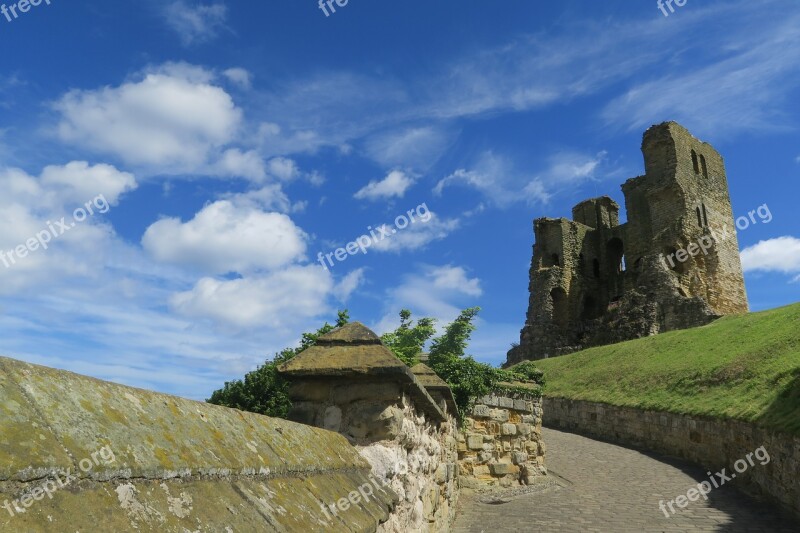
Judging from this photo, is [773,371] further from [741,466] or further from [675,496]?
[675,496]

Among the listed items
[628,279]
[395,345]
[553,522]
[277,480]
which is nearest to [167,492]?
[277,480]

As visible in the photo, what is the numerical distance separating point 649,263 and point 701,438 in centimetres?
2337

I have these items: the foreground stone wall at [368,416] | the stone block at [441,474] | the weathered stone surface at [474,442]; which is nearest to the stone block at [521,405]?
the weathered stone surface at [474,442]

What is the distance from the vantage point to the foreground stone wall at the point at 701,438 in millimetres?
10352

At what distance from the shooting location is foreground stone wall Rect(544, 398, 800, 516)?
10352 millimetres

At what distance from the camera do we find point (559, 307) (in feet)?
143

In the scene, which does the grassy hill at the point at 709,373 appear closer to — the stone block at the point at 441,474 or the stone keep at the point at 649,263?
the stone block at the point at 441,474

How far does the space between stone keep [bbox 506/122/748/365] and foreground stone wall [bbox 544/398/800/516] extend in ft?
48.4

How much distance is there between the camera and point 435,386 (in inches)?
338

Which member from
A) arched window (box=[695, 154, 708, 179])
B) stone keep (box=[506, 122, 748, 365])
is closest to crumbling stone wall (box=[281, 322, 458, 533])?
stone keep (box=[506, 122, 748, 365])

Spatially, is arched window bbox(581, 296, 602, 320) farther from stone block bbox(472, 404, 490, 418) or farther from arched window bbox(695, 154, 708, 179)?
stone block bbox(472, 404, 490, 418)

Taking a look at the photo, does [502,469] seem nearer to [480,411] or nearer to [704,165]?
[480,411]

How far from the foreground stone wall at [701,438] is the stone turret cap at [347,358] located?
9.27m

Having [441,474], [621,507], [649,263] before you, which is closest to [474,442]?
[621,507]
